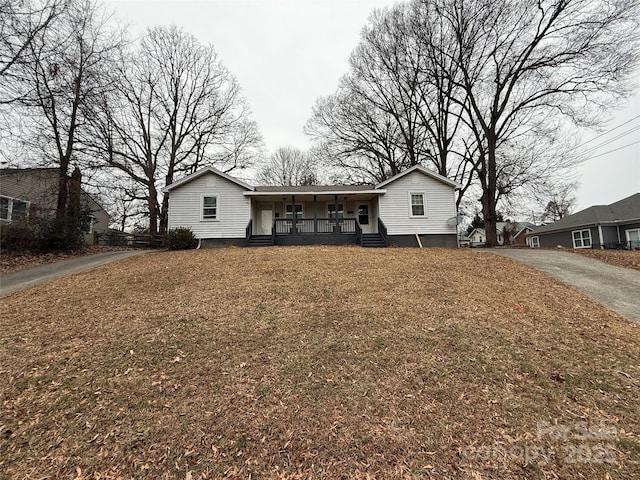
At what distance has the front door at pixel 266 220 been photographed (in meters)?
17.8

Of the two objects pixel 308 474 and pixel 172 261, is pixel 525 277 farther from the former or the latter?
pixel 172 261

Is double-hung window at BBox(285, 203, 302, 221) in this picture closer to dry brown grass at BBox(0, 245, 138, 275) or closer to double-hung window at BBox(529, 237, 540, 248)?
dry brown grass at BBox(0, 245, 138, 275)

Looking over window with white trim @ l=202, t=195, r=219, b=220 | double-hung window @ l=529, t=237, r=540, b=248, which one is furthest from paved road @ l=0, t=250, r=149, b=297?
double-hung window @ l=529, t=237, r=540, b=248

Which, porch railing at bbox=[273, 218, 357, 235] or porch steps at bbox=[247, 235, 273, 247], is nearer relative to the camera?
porch steps at bbox=[247, 235, 273, 247]

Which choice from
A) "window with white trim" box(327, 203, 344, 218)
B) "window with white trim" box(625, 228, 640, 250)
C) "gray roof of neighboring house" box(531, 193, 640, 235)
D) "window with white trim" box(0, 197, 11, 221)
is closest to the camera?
"window with white trim" box(0, 197, 11, 221)

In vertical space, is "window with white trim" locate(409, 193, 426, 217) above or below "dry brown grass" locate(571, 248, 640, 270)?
above

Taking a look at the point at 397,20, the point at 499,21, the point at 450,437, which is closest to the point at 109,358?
the point at 450,437

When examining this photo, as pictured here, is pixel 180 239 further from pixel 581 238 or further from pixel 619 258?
pixel 581 238

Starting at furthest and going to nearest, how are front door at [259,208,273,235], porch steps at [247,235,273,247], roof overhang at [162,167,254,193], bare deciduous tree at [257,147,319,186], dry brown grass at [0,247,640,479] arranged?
bare deciduous tree at [257,147,319,186] < front door at [259,208,273,235] < roof overhang at [162,167,254,193] < porch steps at [247,235,273,247] < dry brown grass at [0,247,640,479]

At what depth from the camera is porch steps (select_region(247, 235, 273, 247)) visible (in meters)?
15.3

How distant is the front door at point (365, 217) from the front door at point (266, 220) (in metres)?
5.53

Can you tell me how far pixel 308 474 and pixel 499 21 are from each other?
21.0 m

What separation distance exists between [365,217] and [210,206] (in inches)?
362

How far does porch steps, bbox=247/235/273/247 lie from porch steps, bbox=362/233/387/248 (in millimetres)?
5047
